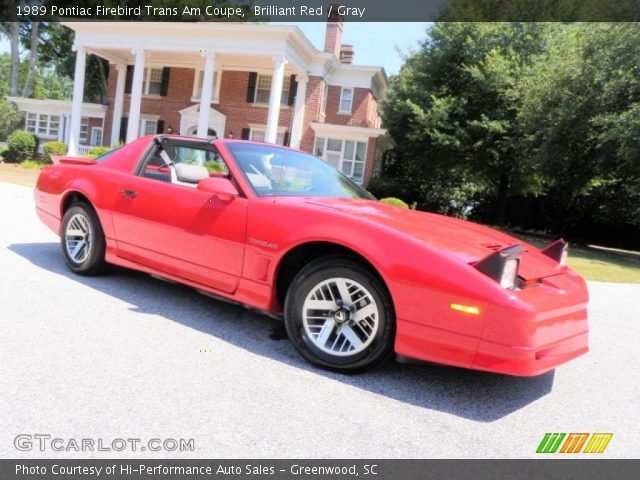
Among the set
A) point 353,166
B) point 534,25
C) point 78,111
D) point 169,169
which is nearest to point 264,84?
point 353,166

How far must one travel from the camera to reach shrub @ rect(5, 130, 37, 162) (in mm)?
27766

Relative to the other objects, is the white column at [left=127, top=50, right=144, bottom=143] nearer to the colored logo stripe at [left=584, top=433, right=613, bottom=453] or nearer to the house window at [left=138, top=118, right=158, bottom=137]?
the house window at [left=138, top=118, right=158, bottom=137]

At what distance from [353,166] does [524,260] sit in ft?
78.9

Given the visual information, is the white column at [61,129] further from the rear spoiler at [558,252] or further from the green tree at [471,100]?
the rear spoiler at [558,252]

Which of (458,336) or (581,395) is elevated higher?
(458,336)

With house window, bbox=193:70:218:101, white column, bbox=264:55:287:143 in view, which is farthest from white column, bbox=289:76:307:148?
house window, bbox=193:70:218:101

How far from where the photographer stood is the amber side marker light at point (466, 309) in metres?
2.85

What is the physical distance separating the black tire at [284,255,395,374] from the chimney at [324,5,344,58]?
88.8 feet

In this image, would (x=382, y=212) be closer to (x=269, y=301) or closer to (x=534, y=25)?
(x=269, y=301)

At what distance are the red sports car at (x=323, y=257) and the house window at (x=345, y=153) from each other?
22.7 meters

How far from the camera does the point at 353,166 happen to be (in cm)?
2733

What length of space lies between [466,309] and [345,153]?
25075mm
